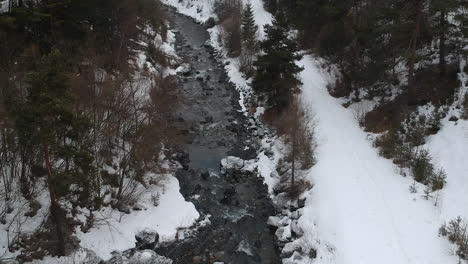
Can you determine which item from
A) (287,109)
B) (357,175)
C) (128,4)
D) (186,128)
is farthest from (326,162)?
(128,4)

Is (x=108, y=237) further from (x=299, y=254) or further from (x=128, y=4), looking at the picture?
(x=128, y=4)

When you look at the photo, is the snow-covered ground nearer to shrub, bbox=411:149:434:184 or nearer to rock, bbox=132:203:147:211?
shrub, bbox=411:149:434:184

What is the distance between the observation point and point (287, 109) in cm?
3222

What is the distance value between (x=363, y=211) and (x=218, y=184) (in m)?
10.1

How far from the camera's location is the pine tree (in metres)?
30.4

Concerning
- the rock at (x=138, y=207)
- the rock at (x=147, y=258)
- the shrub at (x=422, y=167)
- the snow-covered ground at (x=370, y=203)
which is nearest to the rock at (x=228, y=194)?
the snow-covered ground at (x=370, y=203)

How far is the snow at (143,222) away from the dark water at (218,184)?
2.68 ft

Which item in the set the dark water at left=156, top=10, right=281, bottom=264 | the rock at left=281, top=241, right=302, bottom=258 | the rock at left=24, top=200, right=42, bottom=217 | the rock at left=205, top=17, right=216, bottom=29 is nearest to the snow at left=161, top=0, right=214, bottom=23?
the rock at left=205, top=17, right=216, bottom=29

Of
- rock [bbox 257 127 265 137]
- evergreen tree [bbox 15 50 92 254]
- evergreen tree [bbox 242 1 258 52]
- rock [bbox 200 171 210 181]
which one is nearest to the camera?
evergreen tree [bbox 15 50 92 254]

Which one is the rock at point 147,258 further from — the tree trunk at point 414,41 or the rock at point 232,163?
the tree trunk at point 414,41

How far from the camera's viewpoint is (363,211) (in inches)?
853

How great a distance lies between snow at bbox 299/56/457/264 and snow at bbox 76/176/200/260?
7.15 metres

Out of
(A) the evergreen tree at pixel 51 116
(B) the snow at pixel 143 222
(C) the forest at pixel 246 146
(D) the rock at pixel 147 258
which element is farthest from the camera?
(B) the snow at pixel 143 222

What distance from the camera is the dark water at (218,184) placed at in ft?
72.7
